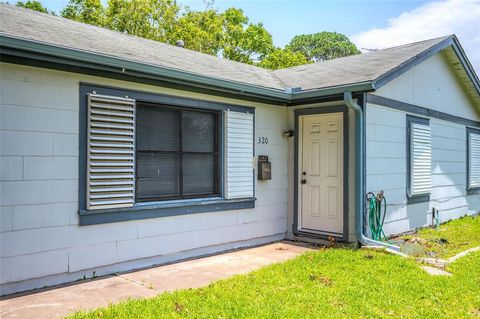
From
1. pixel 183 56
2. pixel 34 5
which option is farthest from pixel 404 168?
pixel 34 5

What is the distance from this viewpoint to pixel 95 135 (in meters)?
4.58

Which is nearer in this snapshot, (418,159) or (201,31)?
(418,159)

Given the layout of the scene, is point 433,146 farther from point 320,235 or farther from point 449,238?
point 320,235

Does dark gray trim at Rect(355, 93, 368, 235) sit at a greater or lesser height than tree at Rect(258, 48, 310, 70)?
lesser

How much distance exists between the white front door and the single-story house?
2 cm

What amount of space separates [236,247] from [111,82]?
3.08 m

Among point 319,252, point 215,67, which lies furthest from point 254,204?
point 215,67

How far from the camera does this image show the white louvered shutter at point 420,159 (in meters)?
7.47

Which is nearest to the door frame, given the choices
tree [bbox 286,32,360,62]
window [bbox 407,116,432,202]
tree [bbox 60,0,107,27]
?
window [bbox 407,116,432,202]

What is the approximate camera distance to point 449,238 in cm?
710

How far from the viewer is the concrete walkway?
367 cm

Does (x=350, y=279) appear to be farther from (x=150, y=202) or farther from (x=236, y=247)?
(x=150, y=202)

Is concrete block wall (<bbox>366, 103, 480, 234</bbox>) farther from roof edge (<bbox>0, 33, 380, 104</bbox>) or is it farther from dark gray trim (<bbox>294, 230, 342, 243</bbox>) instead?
dark gray trim (<bbox>294, 230, 342, 243</bbox>)

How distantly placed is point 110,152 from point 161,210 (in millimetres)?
1050
